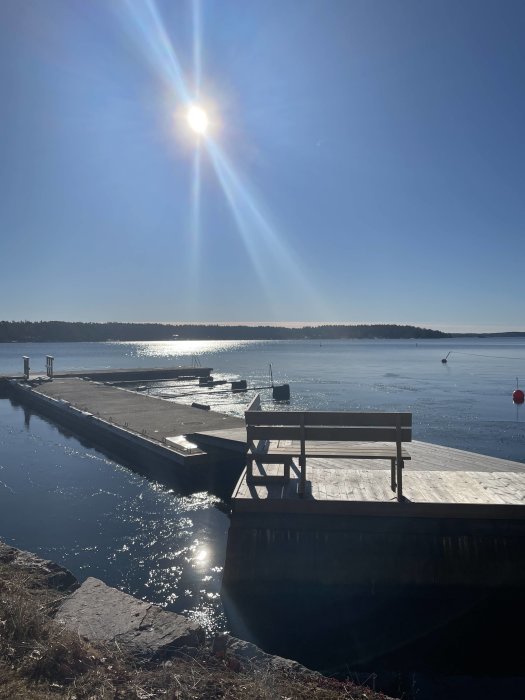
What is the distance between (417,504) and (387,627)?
1.38m

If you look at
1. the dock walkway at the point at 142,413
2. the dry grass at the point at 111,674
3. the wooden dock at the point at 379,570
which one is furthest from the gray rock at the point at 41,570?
the dock walkway at the point at 142,413

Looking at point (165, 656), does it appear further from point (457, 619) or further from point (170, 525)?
point (170, 525)

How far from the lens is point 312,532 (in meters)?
6.30

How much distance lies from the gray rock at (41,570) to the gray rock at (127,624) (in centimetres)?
55

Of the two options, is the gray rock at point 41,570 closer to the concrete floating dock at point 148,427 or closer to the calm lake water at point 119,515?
the calm lake water at point 119,515

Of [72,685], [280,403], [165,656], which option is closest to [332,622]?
[165,656]

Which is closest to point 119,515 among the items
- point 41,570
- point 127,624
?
point 41,570

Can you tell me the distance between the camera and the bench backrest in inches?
249

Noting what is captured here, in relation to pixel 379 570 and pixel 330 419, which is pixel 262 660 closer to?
pixel 379 570

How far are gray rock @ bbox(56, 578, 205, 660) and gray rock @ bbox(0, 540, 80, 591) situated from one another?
1.81 ft

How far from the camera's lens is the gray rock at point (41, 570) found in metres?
6.07

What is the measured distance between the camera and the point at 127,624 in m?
4.88

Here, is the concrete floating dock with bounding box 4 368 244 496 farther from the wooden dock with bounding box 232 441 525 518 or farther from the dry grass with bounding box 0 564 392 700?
the dry grass with bounding box 0 564 392 700

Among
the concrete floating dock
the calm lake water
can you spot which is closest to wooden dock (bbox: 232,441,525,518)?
the calm lake water
